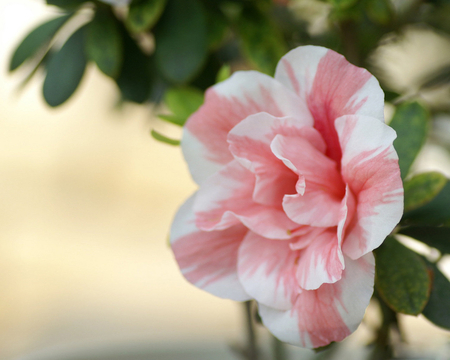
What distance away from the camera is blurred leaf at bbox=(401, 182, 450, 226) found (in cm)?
38

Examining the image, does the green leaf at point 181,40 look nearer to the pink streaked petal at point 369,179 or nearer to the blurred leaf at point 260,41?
the blurred leaf at point 260,41

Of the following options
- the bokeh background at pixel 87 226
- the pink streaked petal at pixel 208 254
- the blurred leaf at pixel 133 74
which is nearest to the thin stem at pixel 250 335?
the pink streaked petal at pixel 208 254

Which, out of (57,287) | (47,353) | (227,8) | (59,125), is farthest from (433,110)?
(59,125)

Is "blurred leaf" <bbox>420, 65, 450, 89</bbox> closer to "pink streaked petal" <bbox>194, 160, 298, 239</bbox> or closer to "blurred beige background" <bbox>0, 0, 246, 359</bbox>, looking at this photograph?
"pink streaked petal" <bbox>194, 160, 298, 239</bbox>

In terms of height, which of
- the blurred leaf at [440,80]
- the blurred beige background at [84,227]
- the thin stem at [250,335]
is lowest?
the blurred beige background at [84,227]

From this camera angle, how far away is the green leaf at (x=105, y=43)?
51cm

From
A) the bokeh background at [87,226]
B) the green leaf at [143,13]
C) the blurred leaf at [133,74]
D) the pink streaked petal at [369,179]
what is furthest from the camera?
the bokeh background at [87,226]

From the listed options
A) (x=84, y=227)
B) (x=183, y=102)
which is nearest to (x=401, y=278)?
(x=183, y=102)

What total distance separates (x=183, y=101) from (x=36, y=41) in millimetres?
276

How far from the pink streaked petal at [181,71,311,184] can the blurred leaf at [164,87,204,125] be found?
10 cm

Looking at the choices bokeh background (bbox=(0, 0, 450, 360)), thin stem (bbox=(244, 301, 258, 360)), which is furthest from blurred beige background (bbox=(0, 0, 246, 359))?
thin stem (bbox=(244, 301, 258, 360))

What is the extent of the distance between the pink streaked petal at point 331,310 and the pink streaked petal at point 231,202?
0.19 ft

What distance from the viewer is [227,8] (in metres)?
0.62

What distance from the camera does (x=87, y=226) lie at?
236cm
